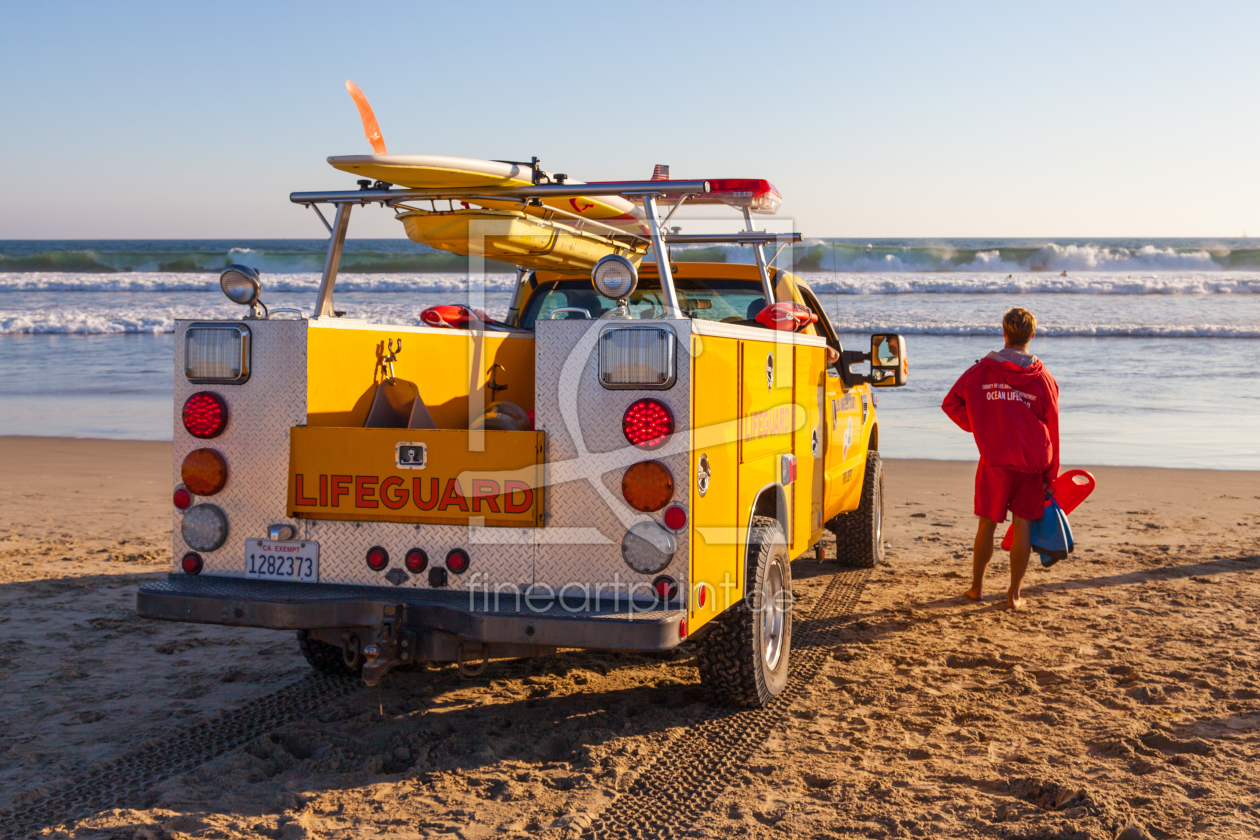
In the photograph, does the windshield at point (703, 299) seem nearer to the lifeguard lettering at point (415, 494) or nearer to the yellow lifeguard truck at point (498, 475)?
the yellow lifeguard truck at point (498, 475)

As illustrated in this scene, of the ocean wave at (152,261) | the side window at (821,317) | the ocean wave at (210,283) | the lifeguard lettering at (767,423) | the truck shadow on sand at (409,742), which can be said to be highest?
the ocean wave at (152,261)

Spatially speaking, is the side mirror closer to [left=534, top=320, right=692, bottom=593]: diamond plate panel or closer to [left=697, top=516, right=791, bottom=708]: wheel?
[left=697, top=516, right=791, bottom=708]: wheel

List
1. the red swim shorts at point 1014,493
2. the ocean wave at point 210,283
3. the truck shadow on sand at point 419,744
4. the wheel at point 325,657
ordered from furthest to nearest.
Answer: the ocean wave at point 210,283 < the red swim shorts at point 1014,493 < the wheel at point 325,657 < the truck shadow on sand at point 419,744

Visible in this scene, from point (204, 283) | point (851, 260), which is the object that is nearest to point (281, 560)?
point (204, 283)

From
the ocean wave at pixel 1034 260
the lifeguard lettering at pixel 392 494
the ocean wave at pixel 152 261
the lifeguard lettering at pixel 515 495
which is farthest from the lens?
the ocean wave at pixel 152 261

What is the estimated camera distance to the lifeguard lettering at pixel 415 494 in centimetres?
399

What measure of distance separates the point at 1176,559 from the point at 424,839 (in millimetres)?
6088

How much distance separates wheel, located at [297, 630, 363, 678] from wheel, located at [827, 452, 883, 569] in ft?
11.5

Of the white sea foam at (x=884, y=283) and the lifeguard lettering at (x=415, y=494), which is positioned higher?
the white sea foam at (x=884, y=283)

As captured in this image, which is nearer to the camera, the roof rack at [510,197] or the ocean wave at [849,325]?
the roof rack at [510,197]

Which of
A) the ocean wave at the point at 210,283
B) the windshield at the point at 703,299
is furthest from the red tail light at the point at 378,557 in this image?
the ocean wave at the point at 210,283

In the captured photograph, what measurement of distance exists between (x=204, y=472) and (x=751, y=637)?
2.23m

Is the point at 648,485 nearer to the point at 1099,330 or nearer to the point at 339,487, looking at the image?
the point at 339,487

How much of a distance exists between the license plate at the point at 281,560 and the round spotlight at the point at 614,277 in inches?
57.9
